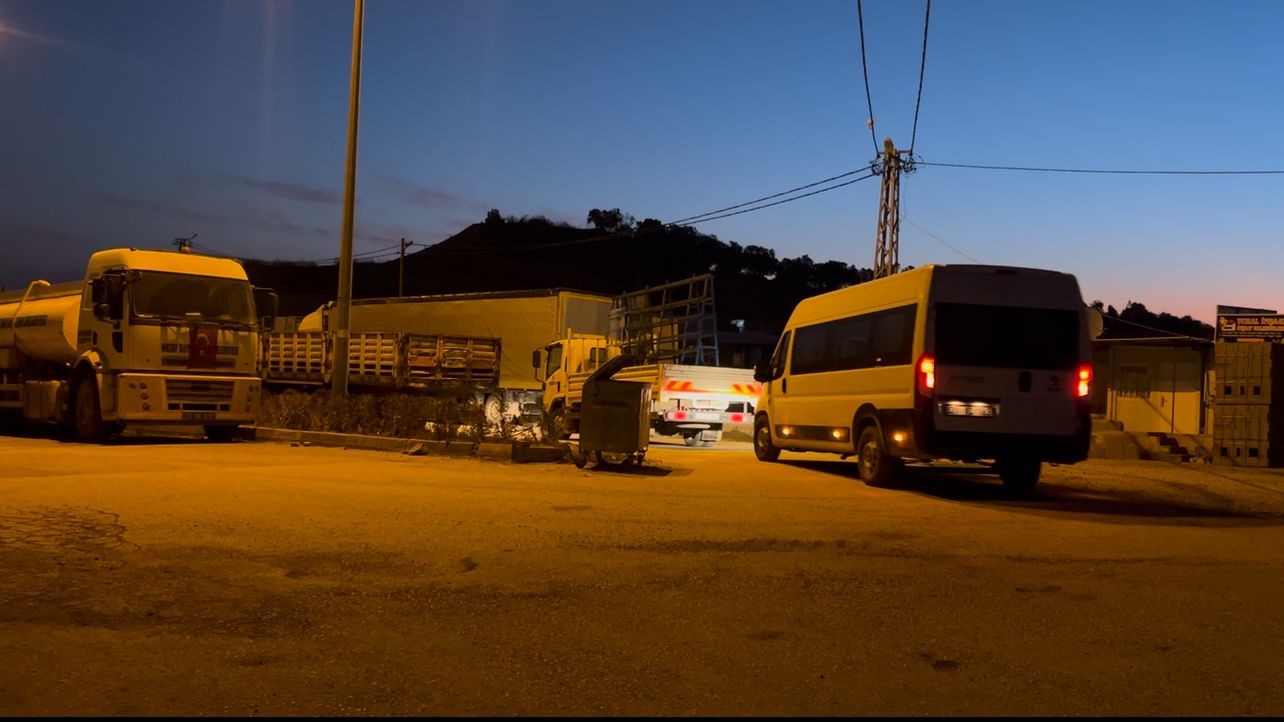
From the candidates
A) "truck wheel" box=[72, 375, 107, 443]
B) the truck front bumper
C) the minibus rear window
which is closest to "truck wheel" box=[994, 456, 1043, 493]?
the minibus rear window

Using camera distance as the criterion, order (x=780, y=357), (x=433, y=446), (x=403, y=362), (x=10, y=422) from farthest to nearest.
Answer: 1. (x=10, y=422)
2. (x=403, y=362)
3. (x=780, y=357)
4. (x=433, y=446)

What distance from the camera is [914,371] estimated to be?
437 inches

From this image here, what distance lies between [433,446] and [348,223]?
5434 millimetres

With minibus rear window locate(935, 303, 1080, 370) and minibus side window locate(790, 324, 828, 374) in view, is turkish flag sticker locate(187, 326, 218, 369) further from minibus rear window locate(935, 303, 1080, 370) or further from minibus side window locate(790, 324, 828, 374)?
minibus rear window locate(935, 303, 1080, 370)

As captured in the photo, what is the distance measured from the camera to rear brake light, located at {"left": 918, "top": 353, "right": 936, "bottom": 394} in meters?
11.0

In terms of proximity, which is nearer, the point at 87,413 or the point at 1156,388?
the point at 87,413

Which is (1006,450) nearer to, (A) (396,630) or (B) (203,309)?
(A) (396,630)

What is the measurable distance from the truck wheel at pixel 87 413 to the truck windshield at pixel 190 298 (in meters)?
1.85

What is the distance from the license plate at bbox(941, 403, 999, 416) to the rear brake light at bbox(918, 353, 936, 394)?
0.98 ft

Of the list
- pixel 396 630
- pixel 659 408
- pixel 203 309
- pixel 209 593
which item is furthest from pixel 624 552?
pixel 203 309

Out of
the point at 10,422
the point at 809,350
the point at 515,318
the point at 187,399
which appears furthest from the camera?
the point at 515,318

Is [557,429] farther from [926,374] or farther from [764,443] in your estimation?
[926,374]

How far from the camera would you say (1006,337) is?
11211 millimetres

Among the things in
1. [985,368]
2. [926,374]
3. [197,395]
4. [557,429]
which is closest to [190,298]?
[197,395]
